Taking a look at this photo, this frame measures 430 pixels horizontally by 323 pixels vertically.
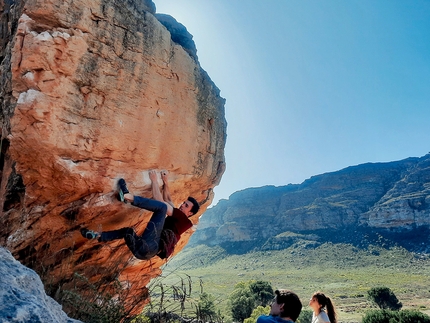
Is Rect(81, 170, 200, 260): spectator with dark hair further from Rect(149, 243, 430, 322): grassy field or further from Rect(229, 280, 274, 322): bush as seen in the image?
Rect(149, 243, 430, 322): grassy field

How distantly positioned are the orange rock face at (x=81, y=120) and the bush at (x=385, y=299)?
3254 centimetres

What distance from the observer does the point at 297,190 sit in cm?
9869

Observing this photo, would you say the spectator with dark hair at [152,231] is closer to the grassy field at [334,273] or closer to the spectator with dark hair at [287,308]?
the spectator with dark hair at [287,308]

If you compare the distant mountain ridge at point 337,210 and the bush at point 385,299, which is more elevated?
the distant mountain ridge at point 337,210

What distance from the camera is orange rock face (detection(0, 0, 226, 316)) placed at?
4.41 m

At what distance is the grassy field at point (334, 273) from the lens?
34.2m

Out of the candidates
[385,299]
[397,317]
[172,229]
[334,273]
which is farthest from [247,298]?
[334,273]

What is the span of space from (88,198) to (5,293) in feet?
12.4

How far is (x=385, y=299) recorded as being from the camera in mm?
30375

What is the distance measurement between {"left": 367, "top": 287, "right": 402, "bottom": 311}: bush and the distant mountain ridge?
109 feet

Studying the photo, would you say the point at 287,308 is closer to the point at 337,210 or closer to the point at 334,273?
the point at 334,273

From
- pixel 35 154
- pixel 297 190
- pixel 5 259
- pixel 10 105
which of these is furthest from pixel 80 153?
pixel 297 190

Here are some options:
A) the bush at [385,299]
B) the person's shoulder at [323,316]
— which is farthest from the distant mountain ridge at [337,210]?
the person's shoulder at [323,316]

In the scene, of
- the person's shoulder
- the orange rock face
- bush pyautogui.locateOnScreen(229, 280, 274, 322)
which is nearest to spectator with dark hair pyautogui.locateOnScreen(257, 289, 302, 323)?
the person's shoulder
